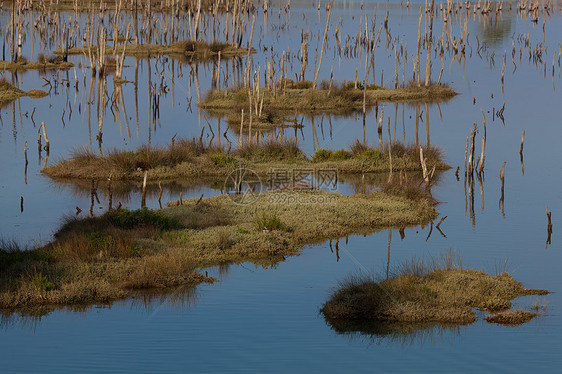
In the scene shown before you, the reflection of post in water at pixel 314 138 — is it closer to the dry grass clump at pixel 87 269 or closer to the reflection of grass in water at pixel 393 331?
the dry grass clump at pixel 87 269

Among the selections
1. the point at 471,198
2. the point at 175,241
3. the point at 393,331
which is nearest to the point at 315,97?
the point at 471,198

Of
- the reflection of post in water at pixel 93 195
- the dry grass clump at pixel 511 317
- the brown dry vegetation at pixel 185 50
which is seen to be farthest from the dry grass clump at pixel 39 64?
the dry grass clump at pixel 511 317

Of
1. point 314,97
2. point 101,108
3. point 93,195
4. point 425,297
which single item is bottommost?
point 93,195

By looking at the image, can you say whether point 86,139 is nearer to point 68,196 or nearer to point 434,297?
point 68,196

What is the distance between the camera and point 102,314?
13.9 metres

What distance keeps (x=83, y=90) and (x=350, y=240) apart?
27066 mm

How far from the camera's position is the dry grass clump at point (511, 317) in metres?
13.4

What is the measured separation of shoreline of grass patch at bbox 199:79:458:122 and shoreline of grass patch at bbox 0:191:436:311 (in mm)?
14646

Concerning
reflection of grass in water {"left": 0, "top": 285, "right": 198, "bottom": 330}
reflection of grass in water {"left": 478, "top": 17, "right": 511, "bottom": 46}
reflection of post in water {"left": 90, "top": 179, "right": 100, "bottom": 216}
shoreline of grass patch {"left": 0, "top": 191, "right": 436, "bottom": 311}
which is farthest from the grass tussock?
reflection of grass in water {"left": 478, "top": 17, "right": 511, "bottom": 46}

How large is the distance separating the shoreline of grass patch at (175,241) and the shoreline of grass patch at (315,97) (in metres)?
14.6

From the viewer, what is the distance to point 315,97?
3838 centimetres

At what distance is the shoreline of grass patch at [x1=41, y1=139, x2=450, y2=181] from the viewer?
2480 centimetres

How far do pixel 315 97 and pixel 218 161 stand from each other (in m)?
13.6

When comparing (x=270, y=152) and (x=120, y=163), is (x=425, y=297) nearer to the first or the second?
(x=120, y=163)
